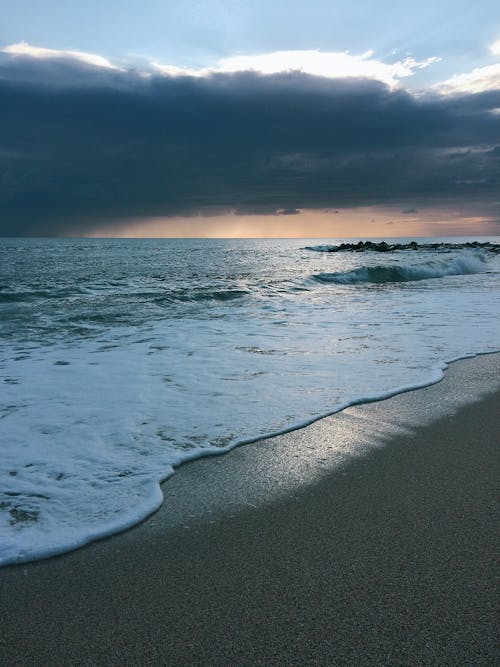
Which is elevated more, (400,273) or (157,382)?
(400,273)

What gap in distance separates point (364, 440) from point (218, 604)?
198cm

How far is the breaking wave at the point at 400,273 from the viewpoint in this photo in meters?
21.8

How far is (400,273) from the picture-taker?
23.7 metres

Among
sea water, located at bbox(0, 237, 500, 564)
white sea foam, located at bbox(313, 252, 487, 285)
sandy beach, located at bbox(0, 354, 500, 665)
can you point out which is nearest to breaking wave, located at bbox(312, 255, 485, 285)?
white sea foam, located at bbox(313, 252, 487, 285)

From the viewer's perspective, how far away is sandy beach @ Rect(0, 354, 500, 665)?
5.38 ft

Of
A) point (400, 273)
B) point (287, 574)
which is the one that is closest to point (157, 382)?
point (287, 574)

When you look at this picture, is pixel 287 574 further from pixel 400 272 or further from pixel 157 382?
pixel 400 272

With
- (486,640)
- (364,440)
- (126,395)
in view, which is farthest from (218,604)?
(126,395)

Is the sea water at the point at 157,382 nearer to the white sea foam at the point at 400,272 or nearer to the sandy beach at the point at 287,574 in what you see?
the sandy beach at the point at 287,574

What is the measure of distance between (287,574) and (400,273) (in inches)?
913

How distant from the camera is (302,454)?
3.32 m

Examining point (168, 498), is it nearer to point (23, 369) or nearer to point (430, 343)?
point (23, 369)

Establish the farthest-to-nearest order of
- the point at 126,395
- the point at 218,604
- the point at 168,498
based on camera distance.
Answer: the point at 126,395 < the point at 168,498 < the point at 218,604

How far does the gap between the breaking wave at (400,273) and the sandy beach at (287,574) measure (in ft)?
60.1
